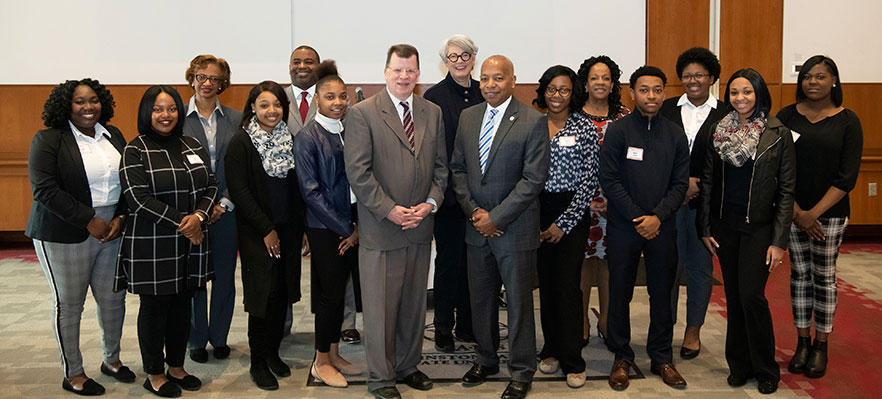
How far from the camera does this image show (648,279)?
146 inches

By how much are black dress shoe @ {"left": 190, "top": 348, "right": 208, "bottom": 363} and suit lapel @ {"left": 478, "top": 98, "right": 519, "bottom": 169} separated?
2.12 metres

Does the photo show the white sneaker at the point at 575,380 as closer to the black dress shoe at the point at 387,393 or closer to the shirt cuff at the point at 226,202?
the black dress shoe at the point at 387,393

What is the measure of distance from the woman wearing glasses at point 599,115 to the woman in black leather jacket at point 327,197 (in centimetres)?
136

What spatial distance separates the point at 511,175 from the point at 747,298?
1368 millimetres

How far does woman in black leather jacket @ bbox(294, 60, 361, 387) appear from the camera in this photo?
3547mm

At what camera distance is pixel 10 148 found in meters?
7.86

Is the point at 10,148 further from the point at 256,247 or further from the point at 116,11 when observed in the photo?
the point at 256,247

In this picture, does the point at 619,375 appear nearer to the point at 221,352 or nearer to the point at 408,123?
the point at 408,123

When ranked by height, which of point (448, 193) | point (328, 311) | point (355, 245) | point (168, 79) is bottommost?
point (328, 311)

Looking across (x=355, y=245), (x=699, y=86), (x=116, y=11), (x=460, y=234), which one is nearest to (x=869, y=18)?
(x=699, y=86)

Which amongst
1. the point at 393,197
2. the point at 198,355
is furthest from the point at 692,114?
the point at 198,355

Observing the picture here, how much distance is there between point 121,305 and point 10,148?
525 centimetres

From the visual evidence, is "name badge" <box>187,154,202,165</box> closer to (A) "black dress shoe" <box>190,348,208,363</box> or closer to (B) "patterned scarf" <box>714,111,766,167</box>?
(A) "black dress shoe" <box>190,348,208,363</box>

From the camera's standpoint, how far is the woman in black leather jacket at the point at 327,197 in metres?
3.55
